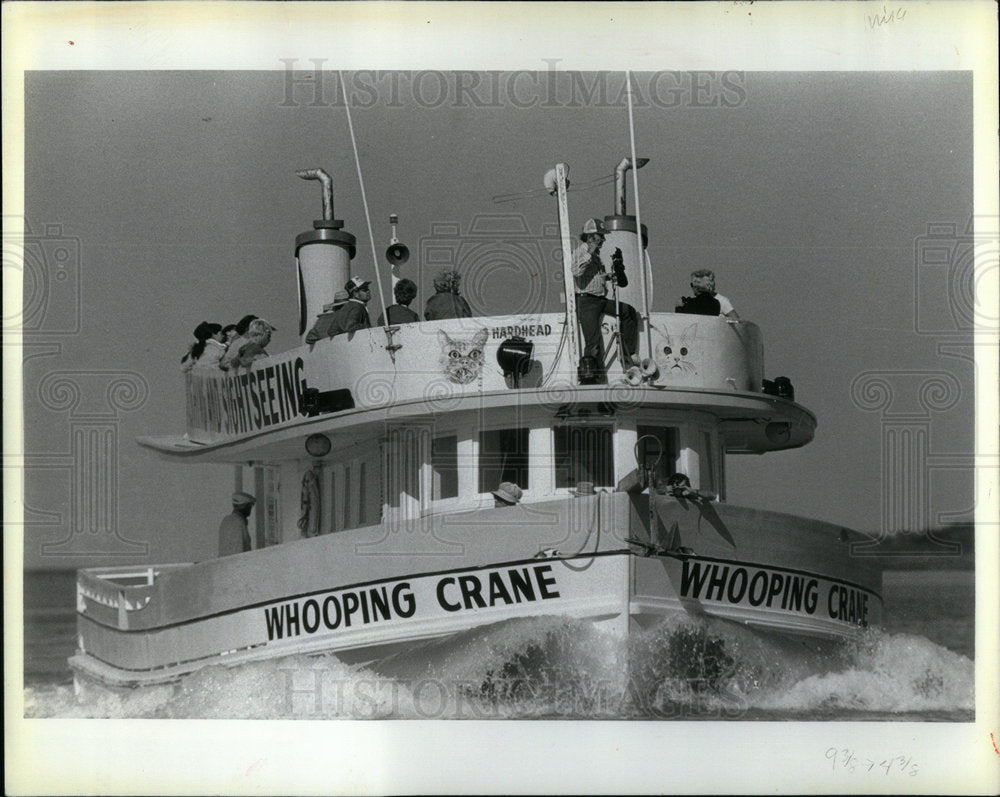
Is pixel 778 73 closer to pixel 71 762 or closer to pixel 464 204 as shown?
pixel 464 204

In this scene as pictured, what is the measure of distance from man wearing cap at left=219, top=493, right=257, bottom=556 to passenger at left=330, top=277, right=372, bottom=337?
2.00 m

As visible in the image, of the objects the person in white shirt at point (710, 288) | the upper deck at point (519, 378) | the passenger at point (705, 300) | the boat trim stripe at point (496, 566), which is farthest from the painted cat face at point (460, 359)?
the person in white shirt at point (710, 288)

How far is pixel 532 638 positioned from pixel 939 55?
15.7 feet

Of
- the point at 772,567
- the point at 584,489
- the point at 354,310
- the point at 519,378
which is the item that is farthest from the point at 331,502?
the point at 772,567

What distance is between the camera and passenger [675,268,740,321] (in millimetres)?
14906

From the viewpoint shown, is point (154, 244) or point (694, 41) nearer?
point (694, 41)

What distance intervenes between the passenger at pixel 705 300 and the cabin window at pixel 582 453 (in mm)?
1050

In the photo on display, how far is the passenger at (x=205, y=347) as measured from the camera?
15656 mm

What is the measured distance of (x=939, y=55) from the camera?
14.3 metres

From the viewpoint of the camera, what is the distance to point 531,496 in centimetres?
1470

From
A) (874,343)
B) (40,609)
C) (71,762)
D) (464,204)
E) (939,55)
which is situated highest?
(939,55)

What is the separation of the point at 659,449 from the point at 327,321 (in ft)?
8.64

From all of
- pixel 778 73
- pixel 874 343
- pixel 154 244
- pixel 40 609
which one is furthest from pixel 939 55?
pixel 40 609

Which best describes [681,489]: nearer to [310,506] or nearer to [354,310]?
[354,310]
